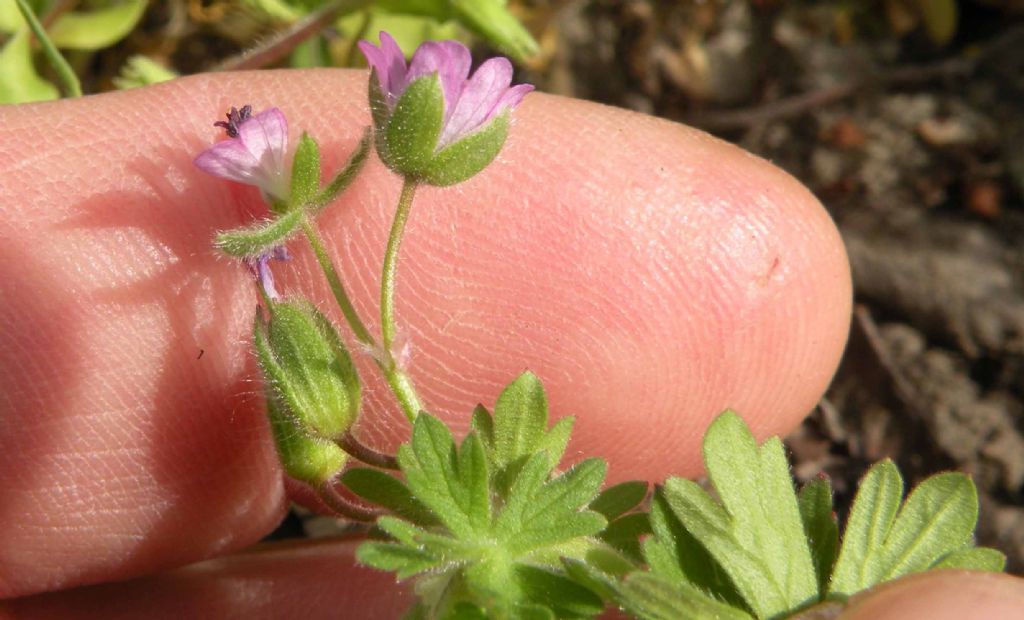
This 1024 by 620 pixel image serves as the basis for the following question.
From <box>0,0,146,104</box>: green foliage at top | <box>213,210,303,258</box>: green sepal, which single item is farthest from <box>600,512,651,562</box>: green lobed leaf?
<box>0,0,146,104</box>: green foliage at top

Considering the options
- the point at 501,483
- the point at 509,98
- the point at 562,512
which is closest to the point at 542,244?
the point at 509,98

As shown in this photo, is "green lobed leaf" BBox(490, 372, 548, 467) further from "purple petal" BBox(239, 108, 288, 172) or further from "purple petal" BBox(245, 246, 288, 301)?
"purple petal" BBox(239, 108, 288, 172)

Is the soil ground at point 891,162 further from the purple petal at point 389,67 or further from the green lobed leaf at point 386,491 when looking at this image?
the purple petal at point 389,67

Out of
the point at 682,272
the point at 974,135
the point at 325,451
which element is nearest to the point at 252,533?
the point at 325,451

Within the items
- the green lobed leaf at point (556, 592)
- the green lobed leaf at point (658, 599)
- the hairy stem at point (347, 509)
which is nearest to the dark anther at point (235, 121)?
the hairy stem at point (347, 509)

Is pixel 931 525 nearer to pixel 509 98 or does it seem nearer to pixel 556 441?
pixel 556 441

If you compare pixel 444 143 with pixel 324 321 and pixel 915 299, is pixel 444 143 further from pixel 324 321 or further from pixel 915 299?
pixel 915 299
